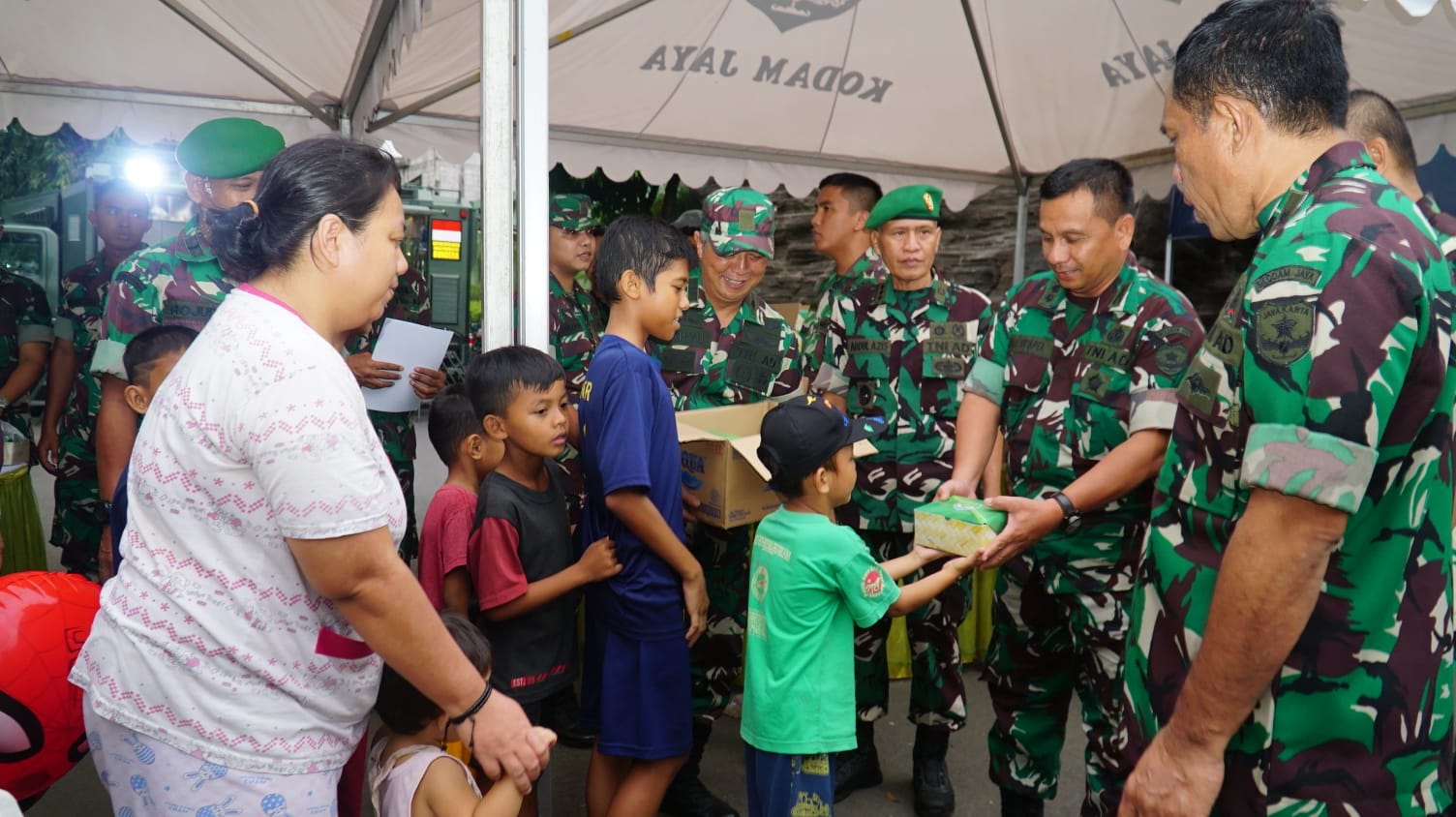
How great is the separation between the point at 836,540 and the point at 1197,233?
424cm

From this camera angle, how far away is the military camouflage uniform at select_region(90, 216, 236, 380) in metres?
2.84

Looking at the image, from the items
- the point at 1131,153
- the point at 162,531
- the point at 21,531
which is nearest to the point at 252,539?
the point at 162,531

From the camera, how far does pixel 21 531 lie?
4.04 meters

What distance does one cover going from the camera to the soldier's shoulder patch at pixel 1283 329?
1159 millimetres

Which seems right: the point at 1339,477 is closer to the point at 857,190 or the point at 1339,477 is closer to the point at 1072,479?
the point at 1072,479

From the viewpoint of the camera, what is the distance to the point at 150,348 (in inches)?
99.7

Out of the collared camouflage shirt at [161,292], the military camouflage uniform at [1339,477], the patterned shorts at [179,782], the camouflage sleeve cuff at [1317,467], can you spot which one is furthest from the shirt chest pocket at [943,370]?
the patterned shorts at [179,782]

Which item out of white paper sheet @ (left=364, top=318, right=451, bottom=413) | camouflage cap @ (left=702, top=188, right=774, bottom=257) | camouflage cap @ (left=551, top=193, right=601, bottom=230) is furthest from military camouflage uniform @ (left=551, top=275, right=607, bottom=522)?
camouflage cap @ (left=702, top=188, right=774, bottom=257)

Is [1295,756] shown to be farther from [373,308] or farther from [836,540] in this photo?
[373,308]

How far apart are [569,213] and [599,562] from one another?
2.20 metres

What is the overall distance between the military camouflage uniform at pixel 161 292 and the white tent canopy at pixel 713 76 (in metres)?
1.06

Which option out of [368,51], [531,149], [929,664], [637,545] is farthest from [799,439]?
[368,51]

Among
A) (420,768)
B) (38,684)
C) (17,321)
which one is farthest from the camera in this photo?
(17,321)

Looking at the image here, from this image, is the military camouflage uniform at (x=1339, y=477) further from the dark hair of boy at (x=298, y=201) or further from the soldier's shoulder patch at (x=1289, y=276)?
the dark hair of boy at (x=298, y=201)
